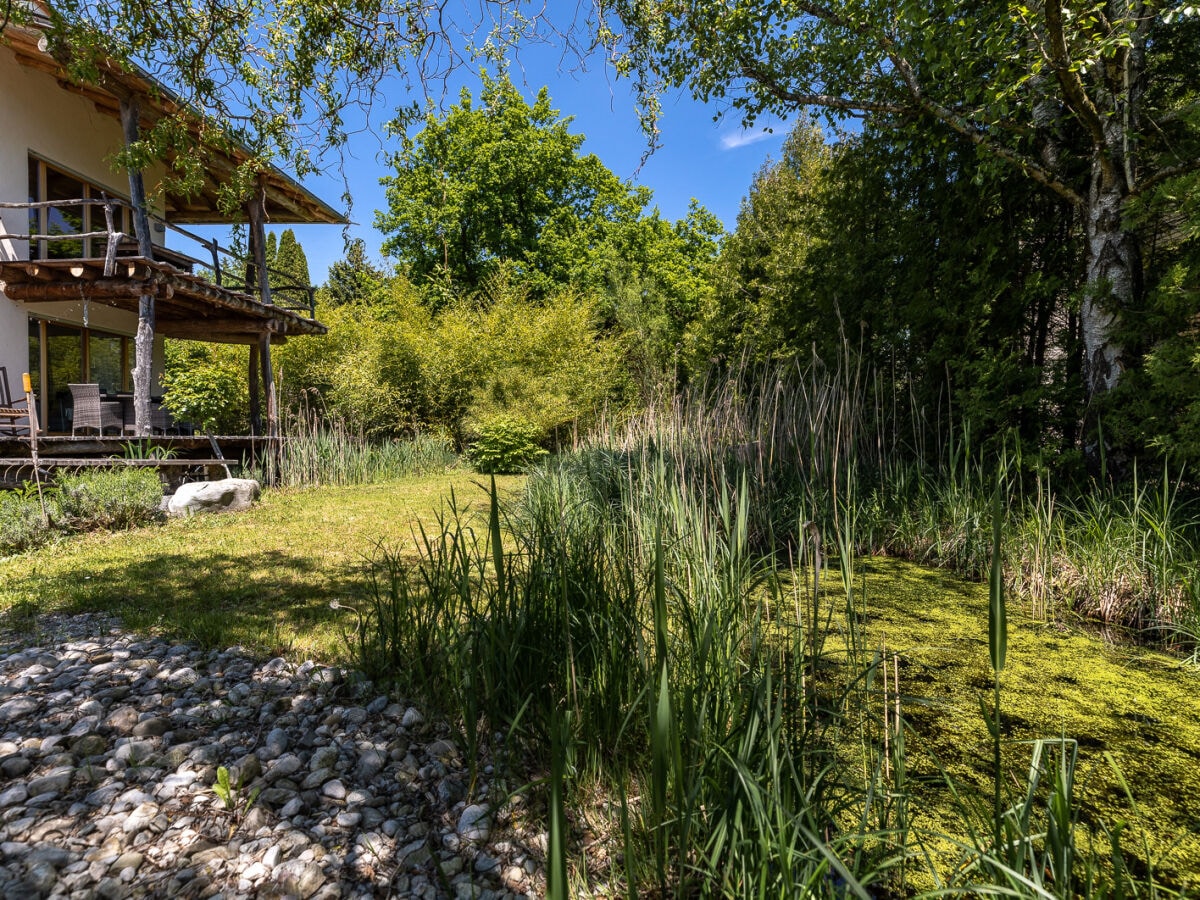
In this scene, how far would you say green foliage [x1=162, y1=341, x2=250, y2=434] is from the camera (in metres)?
10.3

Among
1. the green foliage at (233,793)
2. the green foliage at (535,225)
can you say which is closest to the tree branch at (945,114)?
the green foliage at (233,793)

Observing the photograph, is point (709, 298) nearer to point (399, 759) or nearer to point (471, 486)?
point (471, 486)

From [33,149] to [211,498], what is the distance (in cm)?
624

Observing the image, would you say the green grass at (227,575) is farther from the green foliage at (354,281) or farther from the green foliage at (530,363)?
the green foliage at (354,281)

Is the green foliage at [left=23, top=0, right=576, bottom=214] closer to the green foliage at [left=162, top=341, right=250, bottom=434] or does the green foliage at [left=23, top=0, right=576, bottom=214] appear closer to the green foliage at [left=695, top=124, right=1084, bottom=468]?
the green foliage at [left=695, top=124, right=1084, bottom=468]

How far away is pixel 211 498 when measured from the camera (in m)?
5.91

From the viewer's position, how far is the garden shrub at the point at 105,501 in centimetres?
491

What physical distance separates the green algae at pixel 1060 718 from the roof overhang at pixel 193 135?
171 inches

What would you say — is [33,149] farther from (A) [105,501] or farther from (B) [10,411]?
(A) [105,501]

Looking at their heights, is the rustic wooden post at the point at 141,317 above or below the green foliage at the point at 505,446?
above

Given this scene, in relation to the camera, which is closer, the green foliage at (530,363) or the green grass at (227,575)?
the green grass at (227,575)

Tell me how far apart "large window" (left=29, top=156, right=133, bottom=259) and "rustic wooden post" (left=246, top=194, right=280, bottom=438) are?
1.76m

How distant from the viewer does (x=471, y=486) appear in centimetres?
857

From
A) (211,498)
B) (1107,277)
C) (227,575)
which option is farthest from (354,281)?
(1107,277)
